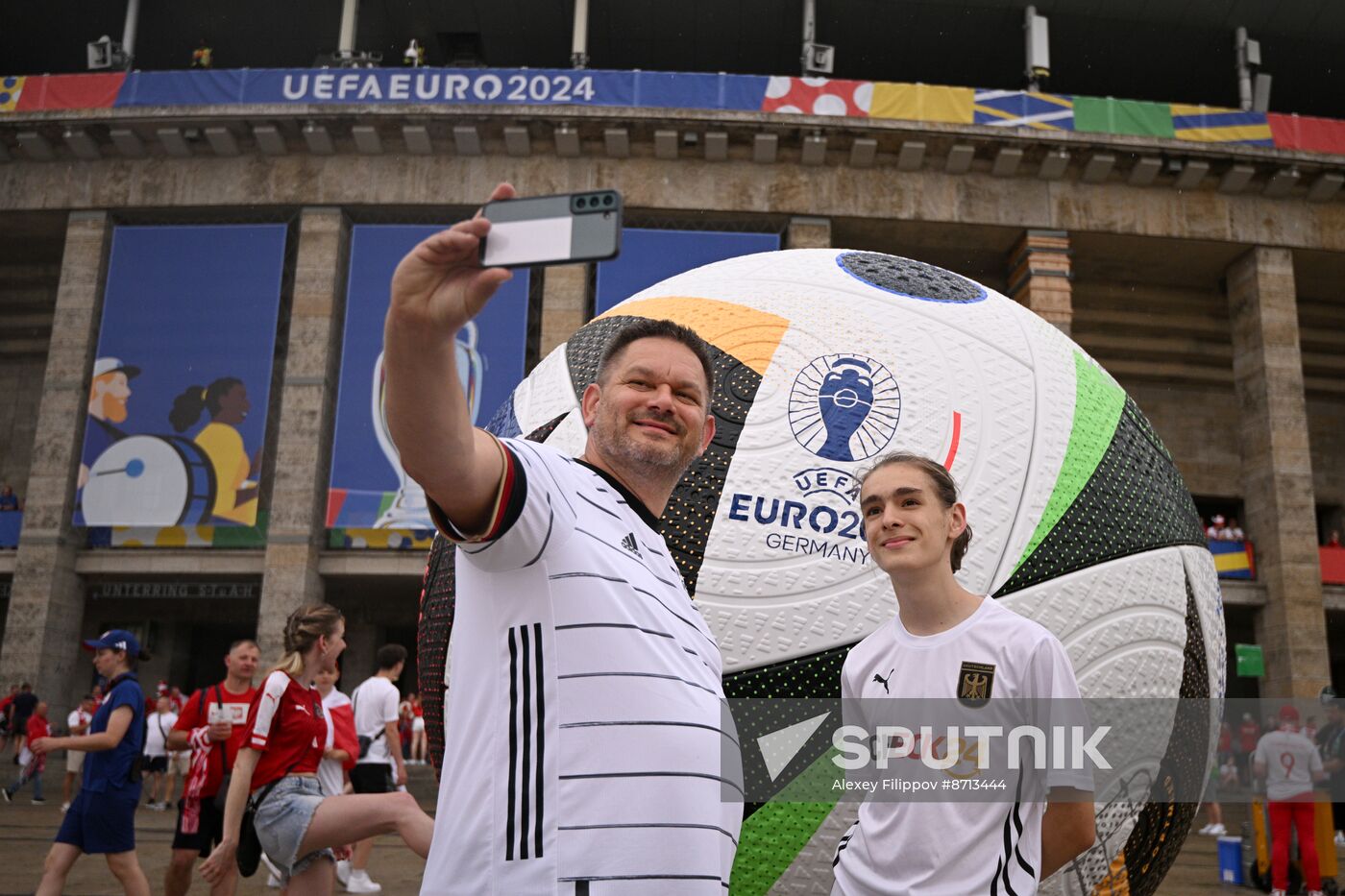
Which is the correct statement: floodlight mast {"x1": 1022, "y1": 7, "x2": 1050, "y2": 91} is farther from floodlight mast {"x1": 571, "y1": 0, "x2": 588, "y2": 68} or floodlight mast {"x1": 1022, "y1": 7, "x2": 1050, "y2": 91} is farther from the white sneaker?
the white sneaker

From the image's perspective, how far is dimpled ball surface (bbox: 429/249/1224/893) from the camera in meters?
2.69

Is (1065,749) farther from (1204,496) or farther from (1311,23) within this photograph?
(1311,23)

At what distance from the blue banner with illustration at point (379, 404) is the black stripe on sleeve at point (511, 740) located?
17512mm

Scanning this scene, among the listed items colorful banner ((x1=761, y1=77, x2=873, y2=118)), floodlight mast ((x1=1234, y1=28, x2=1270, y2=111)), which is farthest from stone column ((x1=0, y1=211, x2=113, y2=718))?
floodlight mast ((x1=1234, y1=28, x2=1270, y2=111))

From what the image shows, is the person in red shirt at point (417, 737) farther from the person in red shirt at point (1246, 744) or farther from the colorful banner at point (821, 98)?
the person in red shirt at point (1246, 744)

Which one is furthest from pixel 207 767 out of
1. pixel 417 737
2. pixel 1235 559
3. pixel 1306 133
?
pixel 1306 133

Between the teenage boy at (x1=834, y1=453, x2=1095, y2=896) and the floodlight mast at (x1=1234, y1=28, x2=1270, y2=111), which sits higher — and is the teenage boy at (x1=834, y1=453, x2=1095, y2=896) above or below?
below

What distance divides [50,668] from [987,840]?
21.0 m

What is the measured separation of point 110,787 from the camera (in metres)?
5.40

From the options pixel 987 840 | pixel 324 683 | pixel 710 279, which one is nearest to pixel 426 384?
pixel 987 840

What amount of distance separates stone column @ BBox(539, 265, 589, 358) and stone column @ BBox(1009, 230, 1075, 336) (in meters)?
8.02

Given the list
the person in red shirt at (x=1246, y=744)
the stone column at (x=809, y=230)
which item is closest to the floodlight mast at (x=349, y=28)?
the stone column at (x=809, y=230)

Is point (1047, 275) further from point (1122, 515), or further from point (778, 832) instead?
point (778, 832)

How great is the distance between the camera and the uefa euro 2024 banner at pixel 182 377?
1959 cm
